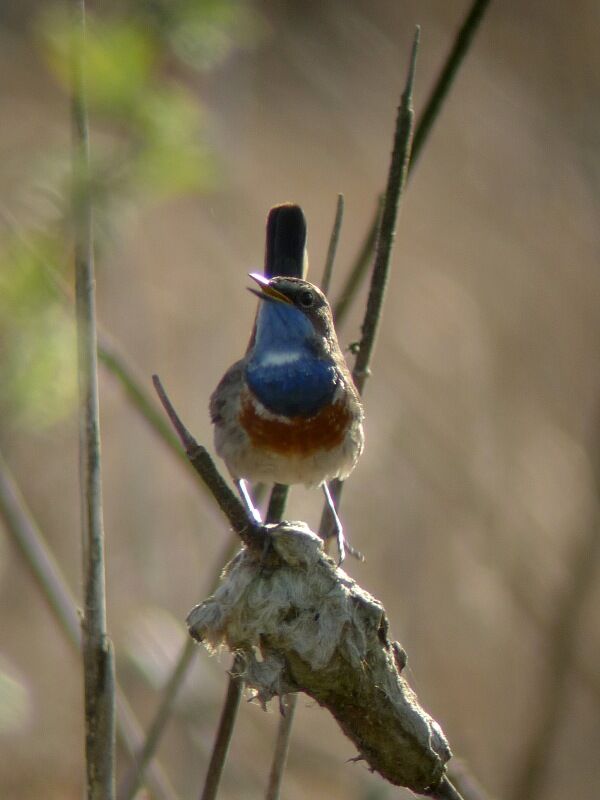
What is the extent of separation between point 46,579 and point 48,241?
94 centimetres

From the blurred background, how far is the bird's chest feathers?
0.59 m

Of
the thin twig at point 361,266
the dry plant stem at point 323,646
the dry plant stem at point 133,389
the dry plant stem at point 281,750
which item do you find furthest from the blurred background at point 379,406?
the dry plant stem at point 323,646

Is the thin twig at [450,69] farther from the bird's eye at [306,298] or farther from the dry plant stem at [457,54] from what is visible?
the bird's eye at [306,298]

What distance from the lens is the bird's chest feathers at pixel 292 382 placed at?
143 inches

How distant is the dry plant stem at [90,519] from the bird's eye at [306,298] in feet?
3.50

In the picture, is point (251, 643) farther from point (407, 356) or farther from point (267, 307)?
point (407, 356)

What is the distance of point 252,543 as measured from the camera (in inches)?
92.5

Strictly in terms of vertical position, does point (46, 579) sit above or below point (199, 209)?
below

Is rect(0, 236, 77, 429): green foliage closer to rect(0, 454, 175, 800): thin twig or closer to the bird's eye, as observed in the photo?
rect(0, 454, 175, 800): thin twig

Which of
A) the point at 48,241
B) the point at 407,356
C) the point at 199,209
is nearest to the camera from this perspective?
the point at 48,241

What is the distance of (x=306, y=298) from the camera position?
3520 mm

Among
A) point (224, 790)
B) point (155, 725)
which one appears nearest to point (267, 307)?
point (155, 725)

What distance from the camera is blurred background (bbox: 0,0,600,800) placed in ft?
9.15

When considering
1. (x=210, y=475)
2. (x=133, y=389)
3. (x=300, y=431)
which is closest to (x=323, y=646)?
(x=210, y=475)
